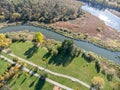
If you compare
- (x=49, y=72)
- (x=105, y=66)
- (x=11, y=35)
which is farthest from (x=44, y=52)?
(x=105, y=66)

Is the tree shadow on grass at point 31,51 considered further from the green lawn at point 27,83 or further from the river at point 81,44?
the river at point 81,44

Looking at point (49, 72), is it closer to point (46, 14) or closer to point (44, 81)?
point (44, 81)

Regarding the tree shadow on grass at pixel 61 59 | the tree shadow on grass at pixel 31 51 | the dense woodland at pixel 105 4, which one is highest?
the tree shadow on grass at pixel 31 51

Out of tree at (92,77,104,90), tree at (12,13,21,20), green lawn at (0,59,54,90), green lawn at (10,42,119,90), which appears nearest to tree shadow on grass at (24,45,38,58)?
green lawn at (10,42,119,90)

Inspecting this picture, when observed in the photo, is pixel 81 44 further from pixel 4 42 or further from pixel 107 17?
pixel 107 17

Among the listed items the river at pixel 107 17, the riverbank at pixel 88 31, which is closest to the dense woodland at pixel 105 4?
the river at pixel 107 17

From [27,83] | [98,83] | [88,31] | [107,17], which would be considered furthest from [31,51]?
[107,17]

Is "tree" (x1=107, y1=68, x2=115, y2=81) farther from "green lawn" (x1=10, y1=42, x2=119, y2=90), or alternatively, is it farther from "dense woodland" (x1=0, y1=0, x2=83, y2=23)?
"dense woodland" (x1=0, y1=0, x2=83, y2=23)
